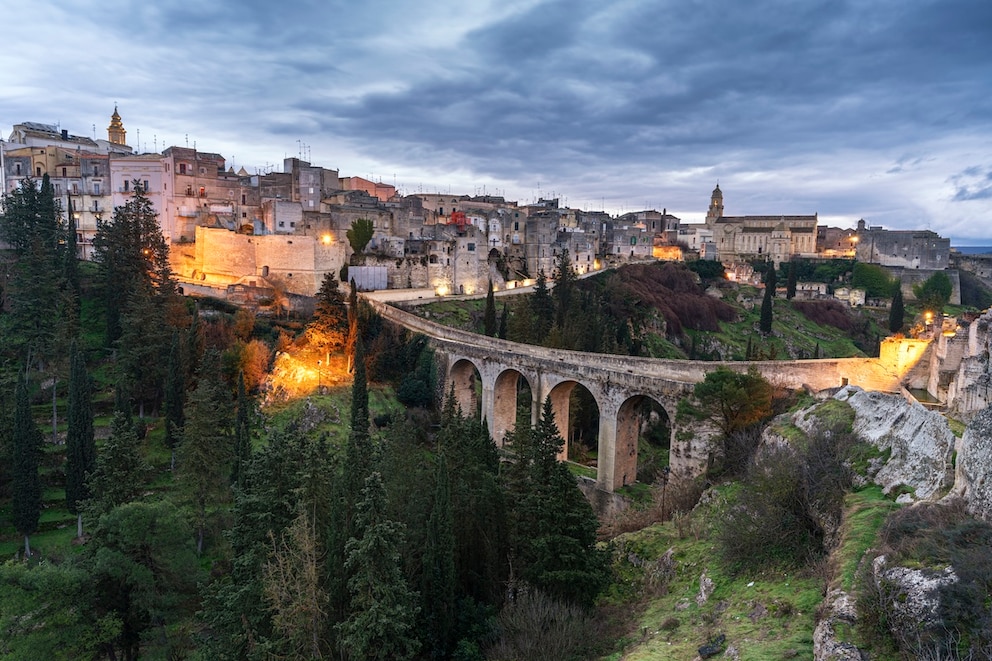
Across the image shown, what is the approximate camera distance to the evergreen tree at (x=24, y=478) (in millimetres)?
23750

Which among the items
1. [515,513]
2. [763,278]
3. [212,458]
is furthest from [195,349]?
[763,278]

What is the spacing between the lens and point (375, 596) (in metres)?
15.3

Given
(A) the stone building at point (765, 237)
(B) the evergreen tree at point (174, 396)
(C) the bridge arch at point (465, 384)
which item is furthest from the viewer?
(A) the stone building at point (765, 237)

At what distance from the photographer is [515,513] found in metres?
20.4

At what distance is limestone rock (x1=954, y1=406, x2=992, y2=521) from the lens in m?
10.4

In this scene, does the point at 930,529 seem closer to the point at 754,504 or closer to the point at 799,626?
the point at 799,626

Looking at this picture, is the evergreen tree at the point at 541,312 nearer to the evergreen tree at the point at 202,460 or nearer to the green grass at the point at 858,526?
the evergreen tree at the point at 202,460

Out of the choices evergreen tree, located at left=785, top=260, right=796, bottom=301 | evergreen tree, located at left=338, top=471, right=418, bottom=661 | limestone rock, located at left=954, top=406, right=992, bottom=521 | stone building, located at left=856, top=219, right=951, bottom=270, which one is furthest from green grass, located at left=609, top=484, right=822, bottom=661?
stone building, located at left=856, top=219, right=951, bottom=270

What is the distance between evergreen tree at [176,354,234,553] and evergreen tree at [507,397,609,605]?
14.0 m

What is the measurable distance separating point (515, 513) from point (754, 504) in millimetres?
8021

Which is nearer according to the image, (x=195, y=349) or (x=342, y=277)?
(x=195, y=349)

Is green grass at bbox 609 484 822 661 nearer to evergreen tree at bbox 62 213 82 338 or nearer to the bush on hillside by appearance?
evergreen tree at bbox 62 213 82 338

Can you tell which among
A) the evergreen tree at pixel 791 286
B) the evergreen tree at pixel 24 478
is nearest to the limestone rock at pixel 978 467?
the evergreen tree at pixel 24 478

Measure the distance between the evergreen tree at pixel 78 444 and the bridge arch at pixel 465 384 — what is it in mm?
20171
